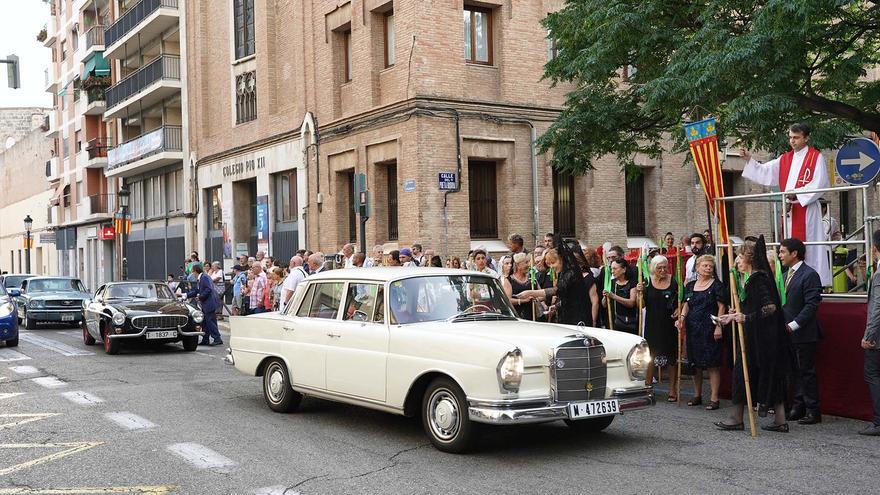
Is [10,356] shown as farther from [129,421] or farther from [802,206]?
[802,206]

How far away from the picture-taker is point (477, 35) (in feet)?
75.0

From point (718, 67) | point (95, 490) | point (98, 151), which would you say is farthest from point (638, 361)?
point (98, 151)

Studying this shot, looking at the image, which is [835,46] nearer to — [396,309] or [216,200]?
[396,309]

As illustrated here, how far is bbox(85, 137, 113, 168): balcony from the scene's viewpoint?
4709 cm

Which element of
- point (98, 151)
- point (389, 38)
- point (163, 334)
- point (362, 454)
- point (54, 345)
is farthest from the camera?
point (98, 151)

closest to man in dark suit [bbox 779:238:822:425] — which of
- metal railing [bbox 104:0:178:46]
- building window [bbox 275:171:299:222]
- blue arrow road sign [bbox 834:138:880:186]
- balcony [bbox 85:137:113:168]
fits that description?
blue arrow road sign [bbox 834:138:880:186]

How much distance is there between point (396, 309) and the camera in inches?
340

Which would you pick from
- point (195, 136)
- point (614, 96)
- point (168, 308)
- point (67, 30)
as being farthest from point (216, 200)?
point (67, 30)

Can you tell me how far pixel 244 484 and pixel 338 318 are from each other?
2.75 m

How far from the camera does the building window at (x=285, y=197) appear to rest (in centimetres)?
2845

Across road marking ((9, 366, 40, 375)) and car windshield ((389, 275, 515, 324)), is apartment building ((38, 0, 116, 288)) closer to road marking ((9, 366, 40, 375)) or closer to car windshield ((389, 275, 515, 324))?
road marking ((9, 366, 40, 375))

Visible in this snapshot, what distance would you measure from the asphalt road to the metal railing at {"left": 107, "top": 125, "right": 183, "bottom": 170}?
26745 mm

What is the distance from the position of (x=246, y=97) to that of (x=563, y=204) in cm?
1302

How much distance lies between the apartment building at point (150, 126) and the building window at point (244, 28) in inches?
196
